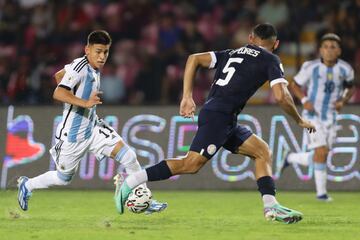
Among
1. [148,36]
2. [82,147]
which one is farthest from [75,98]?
[148,36]

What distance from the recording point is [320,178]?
41.9 ft

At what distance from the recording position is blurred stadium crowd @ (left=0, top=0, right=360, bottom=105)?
16.0 meters

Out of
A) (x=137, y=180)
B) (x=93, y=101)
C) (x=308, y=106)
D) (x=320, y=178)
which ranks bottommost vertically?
(x=320, y=178)

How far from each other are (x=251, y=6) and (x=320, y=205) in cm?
592

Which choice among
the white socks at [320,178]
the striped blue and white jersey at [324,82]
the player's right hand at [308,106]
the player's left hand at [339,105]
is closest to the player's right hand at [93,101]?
the player's right hand at [308,106]

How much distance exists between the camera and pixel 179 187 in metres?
14.5

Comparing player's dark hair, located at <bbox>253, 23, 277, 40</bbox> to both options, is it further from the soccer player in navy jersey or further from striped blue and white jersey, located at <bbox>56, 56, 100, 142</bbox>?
striped blue and white jersey, located at <bbox>56, 56, 100, 142</bbox>

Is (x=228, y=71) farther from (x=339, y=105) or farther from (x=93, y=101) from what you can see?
(x=339, y=105)

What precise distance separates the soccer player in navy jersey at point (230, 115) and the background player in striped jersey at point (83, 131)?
1.97 ft

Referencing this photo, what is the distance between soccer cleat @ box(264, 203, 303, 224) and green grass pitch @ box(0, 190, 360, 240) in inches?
3.0

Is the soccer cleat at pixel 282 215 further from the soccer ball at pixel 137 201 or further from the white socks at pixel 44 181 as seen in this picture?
the white socks at pixel 44 181

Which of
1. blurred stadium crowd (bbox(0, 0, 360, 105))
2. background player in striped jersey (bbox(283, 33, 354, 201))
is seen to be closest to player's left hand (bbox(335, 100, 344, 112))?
background player in striped jersey (bbox(283, 33, 354, 201))

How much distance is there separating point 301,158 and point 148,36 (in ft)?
15.5

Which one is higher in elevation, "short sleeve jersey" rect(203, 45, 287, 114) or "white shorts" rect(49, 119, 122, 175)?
"short sleeve jersey" rect(203, 45, 287, 114)
